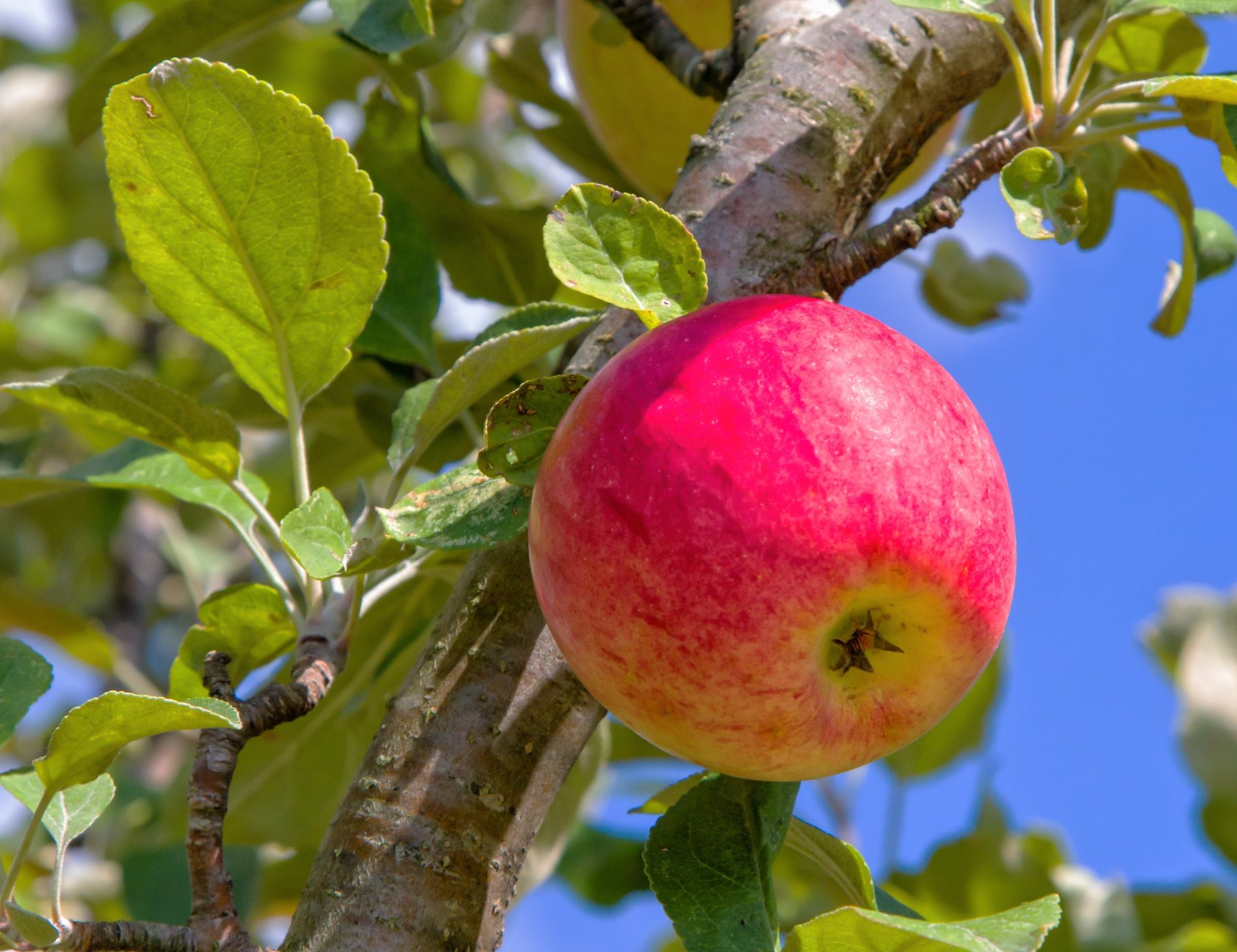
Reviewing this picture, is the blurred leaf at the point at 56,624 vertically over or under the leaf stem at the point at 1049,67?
under

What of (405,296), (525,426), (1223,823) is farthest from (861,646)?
(1223,823)

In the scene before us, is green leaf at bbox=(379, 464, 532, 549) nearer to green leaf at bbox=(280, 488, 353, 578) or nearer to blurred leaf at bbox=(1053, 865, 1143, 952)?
green leaf at bbox=(280, 488, 353, 578)

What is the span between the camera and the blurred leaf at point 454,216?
111 centimetres

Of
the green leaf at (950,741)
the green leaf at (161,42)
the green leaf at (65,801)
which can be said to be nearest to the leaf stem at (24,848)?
the green leaf at (65,801)

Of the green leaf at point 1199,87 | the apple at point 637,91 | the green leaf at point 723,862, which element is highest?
the apple at point 637,91

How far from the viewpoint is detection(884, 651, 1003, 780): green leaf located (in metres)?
1.81

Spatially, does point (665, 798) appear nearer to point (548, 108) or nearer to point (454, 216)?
point (454, 216)

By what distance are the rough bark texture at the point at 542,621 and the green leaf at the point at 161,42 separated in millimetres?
559

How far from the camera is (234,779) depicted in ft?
3.89

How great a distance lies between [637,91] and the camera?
124 centimetres

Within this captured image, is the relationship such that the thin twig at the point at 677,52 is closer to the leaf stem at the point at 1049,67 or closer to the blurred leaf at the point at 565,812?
the leaf stem at the point at 1049,67

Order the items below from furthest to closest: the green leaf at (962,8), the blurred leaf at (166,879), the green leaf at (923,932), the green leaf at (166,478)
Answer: the blurred leaf at (166,879)
the green leaf at (166,478)
the green leaf at (962,8)
the green leaf at (923,932)

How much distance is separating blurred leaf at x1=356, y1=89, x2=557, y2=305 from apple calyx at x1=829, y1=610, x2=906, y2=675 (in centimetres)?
64

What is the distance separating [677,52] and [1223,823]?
1476 millimetres
